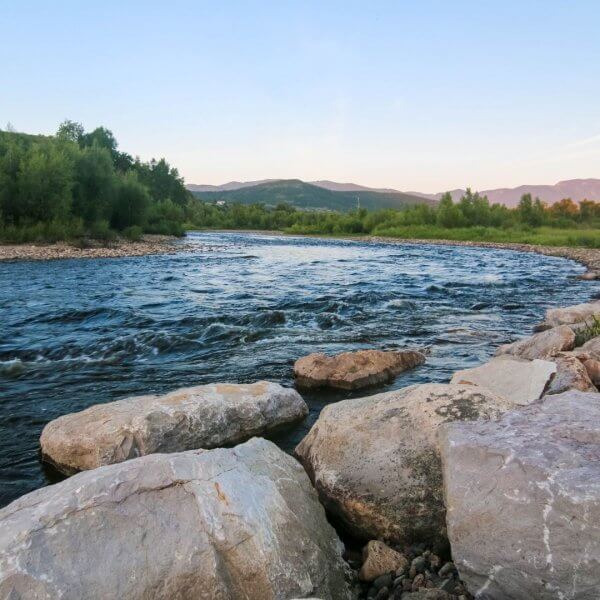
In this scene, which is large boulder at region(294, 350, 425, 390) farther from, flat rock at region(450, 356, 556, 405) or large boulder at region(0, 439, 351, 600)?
large boulder at region(0, 439, 351, 600)

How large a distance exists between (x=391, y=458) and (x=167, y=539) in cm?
181

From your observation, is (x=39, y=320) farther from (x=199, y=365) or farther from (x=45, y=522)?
(x=45, y=522)

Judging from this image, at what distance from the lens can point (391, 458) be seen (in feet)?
12.8

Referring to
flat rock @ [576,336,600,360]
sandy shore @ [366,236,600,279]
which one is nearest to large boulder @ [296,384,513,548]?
flat rock @ [576,336,600,360]

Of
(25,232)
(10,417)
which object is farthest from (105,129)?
(10,417)

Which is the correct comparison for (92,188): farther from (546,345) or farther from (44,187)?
(546,345)

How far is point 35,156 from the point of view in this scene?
127 ft

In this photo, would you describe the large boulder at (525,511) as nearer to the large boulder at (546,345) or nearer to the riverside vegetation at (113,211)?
the large boulder at (546,345)

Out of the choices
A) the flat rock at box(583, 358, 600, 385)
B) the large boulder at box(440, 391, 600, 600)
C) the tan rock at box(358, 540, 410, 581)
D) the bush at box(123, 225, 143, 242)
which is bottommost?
the bush at box(123, 225, 143, 242)

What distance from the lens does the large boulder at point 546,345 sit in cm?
802

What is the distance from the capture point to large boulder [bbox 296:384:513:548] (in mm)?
3672

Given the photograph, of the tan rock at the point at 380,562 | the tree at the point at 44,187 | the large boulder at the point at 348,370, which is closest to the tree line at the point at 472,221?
the tree at the point at 44,187

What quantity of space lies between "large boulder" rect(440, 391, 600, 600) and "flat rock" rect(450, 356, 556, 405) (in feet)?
7.99

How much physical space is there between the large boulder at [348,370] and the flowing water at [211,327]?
0.77ft
